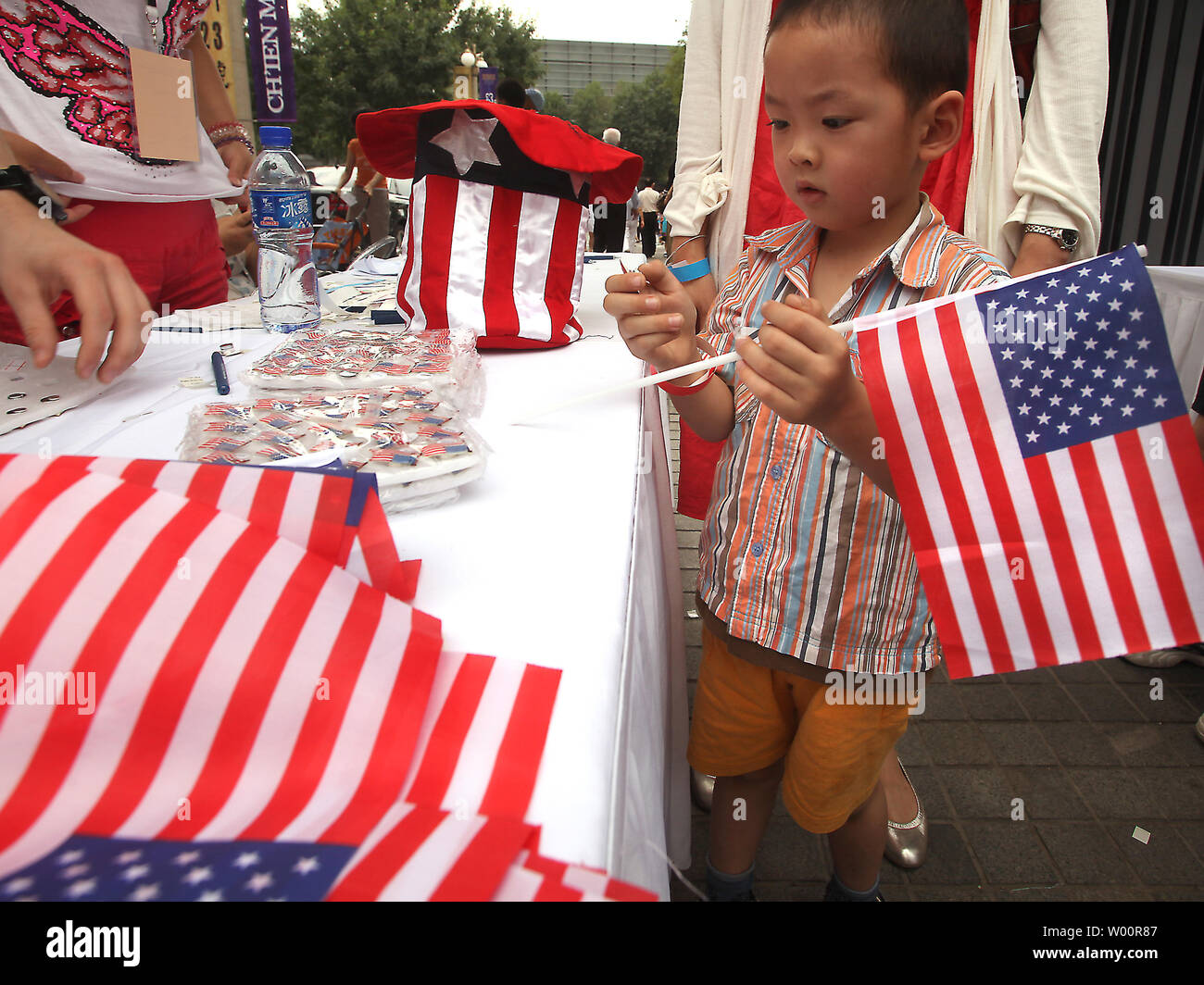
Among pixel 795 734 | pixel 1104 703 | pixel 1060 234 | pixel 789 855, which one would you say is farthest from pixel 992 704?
pixel 1060 234

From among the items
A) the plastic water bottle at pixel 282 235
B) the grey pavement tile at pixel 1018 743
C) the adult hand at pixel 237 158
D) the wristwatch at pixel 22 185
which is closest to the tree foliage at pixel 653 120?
the adult hand at pixel 237 158

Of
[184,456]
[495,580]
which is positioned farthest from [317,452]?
[495,580]

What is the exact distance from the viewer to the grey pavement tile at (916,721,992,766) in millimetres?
2271

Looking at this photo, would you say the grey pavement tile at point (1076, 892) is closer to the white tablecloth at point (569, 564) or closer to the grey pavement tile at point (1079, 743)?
the grey pavement tile at point (1079, 743)

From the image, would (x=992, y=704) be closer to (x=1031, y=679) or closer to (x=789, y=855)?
(x=1031, y=679)

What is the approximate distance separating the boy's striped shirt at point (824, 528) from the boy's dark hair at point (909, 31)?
0.20 metres

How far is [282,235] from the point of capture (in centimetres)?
175

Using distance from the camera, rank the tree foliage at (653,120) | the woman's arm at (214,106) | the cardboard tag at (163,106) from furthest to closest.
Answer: the tree foliage at (653,120) → the woman's arm at (214,106) → the cardboard tag at (163,106)

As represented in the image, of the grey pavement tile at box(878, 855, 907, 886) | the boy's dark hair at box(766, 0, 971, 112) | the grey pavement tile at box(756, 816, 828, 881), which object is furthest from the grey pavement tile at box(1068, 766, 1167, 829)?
the boy's dark hair at box(766, 0, 971, 112)

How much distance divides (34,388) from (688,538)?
2.79 metres

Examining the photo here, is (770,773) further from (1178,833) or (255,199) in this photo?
(255,199)

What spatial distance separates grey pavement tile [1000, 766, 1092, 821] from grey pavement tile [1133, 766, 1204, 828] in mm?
234

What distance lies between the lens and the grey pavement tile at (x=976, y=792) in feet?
6.82
